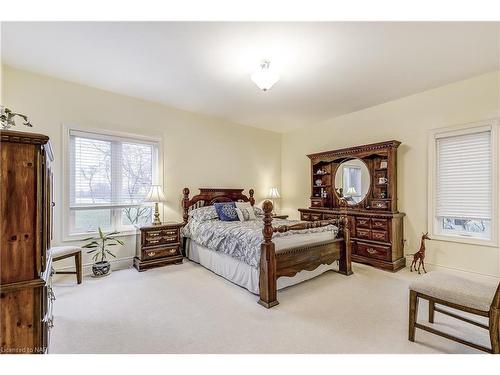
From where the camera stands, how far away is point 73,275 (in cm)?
342

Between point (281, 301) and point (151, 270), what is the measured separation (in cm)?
210

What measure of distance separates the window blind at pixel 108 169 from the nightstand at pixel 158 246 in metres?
0.67

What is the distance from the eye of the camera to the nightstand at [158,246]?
3.68 meters

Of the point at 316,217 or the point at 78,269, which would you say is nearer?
the point at 78,269

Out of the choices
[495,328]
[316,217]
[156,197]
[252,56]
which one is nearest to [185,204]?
[156,197]

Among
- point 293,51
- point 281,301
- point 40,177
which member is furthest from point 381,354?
point 293,51

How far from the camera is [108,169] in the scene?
150 inches

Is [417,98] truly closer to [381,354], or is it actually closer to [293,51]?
[293,51]

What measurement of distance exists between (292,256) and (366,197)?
7.15 ft

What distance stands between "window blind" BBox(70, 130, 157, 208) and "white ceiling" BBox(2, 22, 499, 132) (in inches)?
32.5

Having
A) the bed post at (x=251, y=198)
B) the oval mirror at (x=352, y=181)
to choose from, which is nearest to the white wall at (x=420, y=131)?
the oval mirror at (x=352, y=181)

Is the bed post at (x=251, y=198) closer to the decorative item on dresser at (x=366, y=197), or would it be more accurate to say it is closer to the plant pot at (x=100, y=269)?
the decorative item on dresser at (x=366, y=197)

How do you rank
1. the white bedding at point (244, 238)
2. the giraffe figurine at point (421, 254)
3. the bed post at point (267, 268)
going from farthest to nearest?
the giraffe figurine at point (421, 254), the white bedding at point (244, 238), the bed post at point (267, 268)

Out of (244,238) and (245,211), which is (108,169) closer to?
(245,211)
